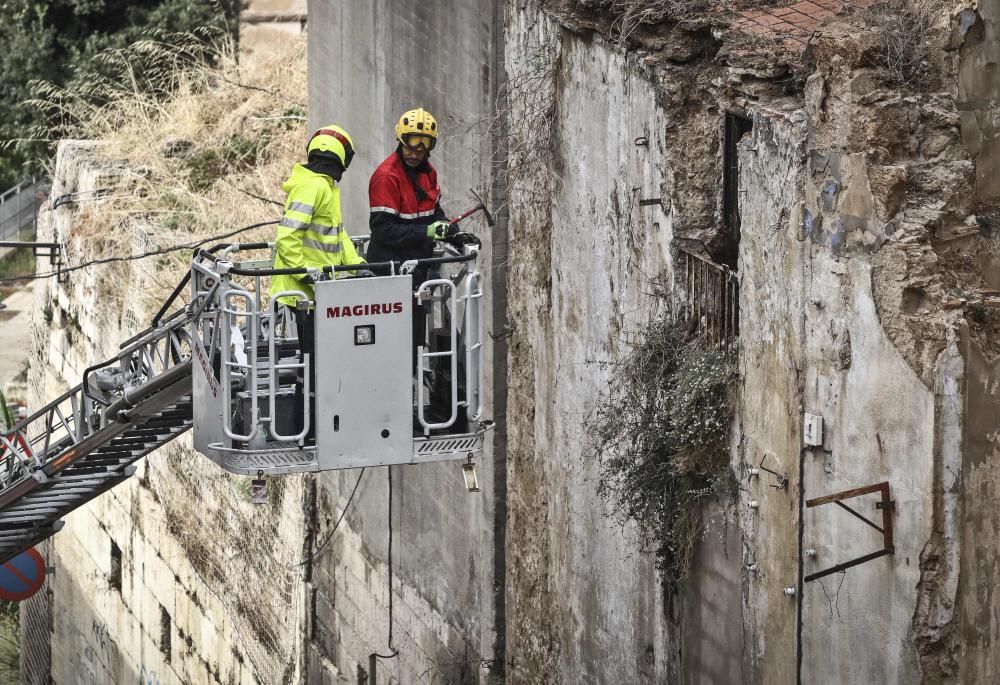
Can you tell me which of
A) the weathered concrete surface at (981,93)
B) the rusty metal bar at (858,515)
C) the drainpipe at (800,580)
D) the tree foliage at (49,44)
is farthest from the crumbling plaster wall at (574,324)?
the tree foliage at (49,44)

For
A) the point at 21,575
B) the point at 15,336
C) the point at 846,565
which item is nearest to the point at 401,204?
the point at 846,565

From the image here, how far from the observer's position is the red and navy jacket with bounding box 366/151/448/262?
34.4ft

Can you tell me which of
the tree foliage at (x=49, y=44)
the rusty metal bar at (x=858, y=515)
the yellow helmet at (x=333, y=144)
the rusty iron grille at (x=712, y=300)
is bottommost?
the rusty metal bar at (x=858, y=515)

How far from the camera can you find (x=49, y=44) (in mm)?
30875

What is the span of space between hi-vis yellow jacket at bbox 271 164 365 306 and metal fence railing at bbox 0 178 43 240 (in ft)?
81.4

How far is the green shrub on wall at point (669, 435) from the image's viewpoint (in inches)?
352

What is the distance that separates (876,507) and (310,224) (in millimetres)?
4179

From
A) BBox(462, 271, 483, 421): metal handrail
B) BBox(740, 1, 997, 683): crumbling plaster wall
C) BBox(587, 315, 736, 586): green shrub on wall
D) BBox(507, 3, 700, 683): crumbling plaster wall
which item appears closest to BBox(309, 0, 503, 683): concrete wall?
BBox(507, 3, 700, 683): crumbling plaster wall

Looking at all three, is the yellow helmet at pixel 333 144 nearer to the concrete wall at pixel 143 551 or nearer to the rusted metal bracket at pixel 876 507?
the rusted metal bracket at pixel 876 507

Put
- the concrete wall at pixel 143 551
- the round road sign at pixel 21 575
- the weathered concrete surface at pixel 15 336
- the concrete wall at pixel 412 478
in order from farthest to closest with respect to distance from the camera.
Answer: the weathered concrete surface at pixel 15 336
the concrete wall at pixel 143 551
the round road sign at pixel 21 575
the concrete wall at pixel 412 478

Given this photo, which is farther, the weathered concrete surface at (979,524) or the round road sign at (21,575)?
the round road sign at (21,575)

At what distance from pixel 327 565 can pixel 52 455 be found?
456 cm

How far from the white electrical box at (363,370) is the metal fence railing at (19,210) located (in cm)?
2511

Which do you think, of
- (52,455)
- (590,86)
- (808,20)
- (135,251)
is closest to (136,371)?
(52,455)
